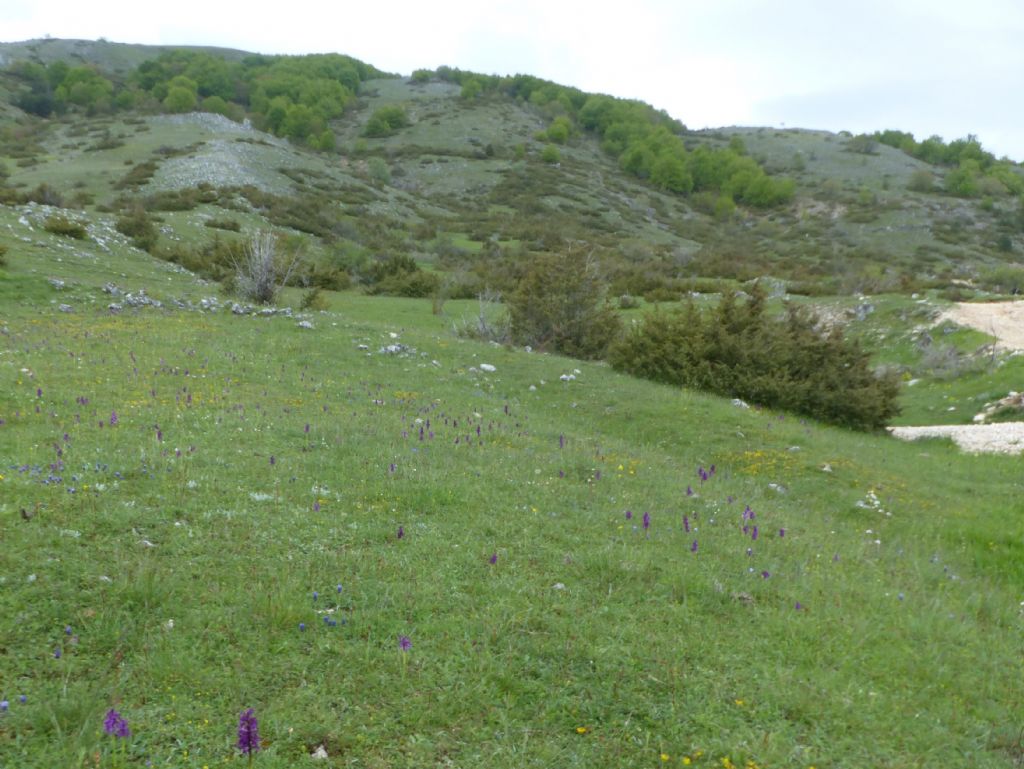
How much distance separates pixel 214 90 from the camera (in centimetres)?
12088

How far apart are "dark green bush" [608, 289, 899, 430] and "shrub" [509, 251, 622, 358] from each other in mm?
3817

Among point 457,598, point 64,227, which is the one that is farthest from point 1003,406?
point 64,227

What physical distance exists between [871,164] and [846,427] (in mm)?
121469

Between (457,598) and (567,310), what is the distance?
18.5 meters

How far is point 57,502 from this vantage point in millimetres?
5352

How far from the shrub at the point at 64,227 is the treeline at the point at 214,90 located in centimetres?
7117

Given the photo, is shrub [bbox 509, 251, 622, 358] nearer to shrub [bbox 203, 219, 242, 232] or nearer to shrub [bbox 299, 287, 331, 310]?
shrub [bbox 299, 287, 331, 310]

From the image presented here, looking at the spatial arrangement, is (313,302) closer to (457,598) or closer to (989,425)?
(989,425)

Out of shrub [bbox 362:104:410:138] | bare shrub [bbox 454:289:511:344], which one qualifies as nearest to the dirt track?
bare shrub [bbox 454:289:511:344]

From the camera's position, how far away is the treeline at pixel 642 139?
11000 cm

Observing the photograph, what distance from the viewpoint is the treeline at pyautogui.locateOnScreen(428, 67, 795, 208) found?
11000 cm

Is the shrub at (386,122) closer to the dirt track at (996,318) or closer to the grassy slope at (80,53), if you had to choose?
the grassy slope at (80,53)

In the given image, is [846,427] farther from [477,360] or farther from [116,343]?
[116,343]

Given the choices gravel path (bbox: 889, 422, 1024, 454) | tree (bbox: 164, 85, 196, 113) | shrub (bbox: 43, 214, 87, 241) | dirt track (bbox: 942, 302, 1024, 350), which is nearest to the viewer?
gravel path (bbox: 889, 422, 1024, 454)
